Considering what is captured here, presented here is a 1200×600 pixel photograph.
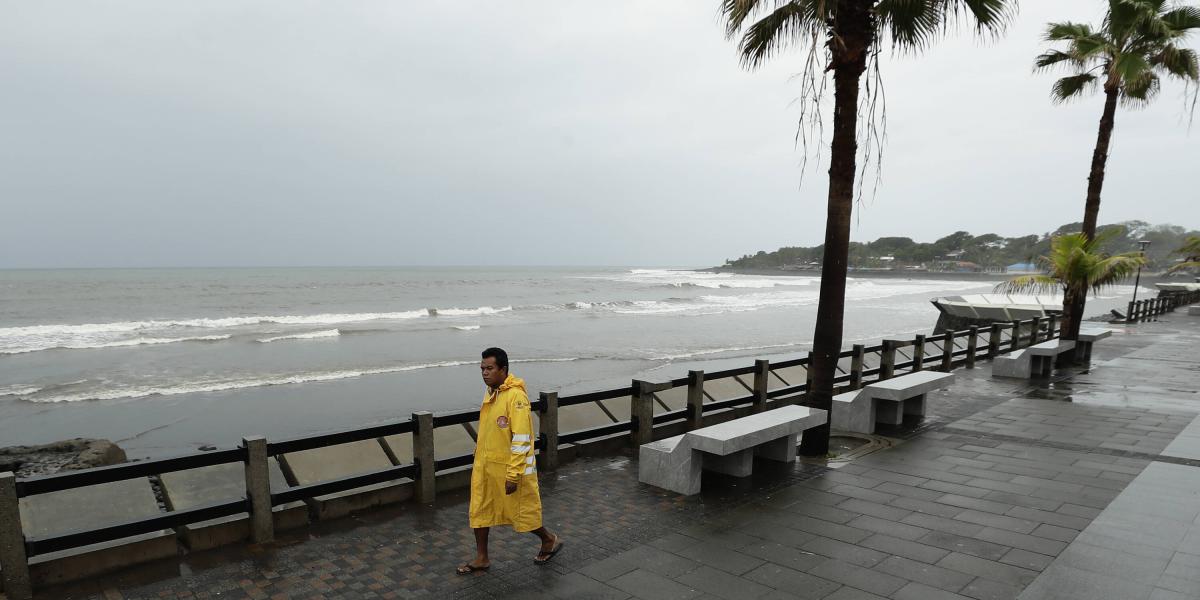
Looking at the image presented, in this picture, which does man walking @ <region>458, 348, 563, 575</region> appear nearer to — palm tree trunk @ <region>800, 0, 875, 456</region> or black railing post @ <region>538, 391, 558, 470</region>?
black railing post @ <region>538, 391, 558, 470</region>

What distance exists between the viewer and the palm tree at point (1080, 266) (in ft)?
45.3

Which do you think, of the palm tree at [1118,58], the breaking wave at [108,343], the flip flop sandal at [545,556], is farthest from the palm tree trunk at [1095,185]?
the breaking wave at [108,343]

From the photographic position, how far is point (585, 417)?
1202 centimetres

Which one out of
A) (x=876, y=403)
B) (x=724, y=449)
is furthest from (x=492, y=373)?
(x=876, y=403)

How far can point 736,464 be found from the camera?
6.92 meters

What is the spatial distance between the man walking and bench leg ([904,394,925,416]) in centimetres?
764

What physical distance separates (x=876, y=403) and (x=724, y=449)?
421cm

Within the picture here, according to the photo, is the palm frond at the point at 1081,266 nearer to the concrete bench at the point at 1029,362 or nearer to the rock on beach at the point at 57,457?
the concrete bench at the point at 1029,362

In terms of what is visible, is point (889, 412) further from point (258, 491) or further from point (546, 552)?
point (258, 491)

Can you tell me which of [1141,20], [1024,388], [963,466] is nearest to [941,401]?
[1024,388]

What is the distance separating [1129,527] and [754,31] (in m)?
6.56

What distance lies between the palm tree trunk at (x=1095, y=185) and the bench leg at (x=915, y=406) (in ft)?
24.9

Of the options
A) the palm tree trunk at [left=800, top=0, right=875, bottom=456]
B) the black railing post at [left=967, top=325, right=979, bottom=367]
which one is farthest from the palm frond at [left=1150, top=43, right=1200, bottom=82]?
the palm tree trunk at [left=800, top=0, right=875, bottom=456]

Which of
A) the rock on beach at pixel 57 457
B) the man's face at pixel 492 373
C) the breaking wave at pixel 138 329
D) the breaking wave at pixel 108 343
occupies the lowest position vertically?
the breaking wave at pixel 138 329
